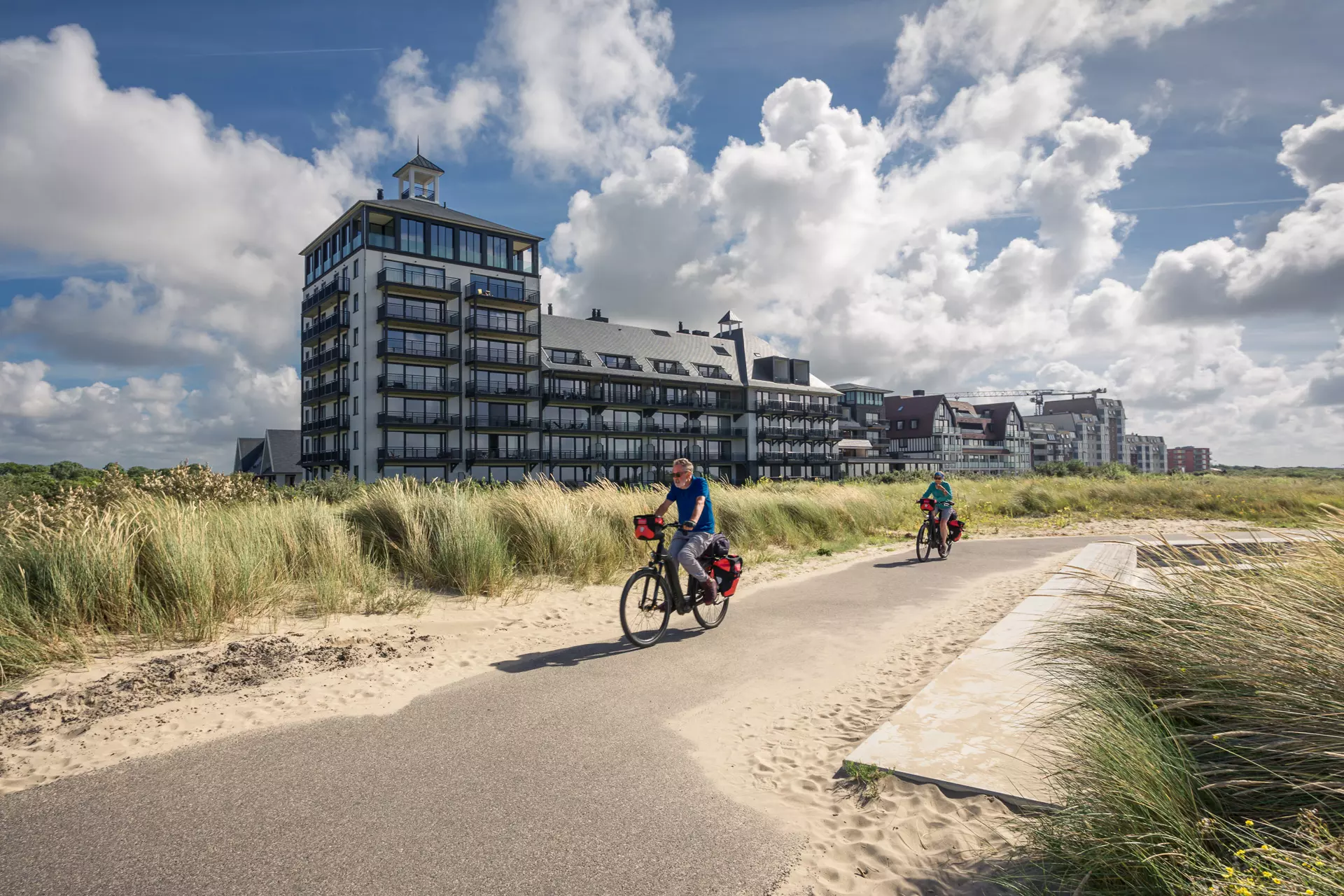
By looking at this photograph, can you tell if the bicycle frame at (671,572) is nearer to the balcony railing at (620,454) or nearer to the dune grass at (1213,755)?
the dune grass at (1213,755)

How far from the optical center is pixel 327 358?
48.5 metres

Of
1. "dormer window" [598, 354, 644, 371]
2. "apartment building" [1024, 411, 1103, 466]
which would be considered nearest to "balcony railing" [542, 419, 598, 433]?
"dormer window" [598, 354, 644, 371]

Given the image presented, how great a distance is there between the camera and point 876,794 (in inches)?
153

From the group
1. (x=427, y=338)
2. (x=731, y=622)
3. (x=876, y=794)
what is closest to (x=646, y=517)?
(x=731, y=622)

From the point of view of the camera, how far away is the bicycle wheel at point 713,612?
26.7 feet

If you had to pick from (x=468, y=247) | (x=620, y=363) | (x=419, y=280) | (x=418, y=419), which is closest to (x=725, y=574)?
(x=418, y=419)

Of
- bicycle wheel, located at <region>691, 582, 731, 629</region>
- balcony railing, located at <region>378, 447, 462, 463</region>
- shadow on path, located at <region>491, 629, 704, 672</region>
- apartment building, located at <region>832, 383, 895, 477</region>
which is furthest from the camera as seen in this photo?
apartment building, located at <region>832, 383, 895, 477</region>

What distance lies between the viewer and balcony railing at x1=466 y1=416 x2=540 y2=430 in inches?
1839

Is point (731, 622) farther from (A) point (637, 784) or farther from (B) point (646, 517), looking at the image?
(A) point (637, 784)

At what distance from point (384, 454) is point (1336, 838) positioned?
45034 millimetres

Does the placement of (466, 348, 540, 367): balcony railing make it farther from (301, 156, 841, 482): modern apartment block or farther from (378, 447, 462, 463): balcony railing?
(378, 447, 462, 463): balcony railing

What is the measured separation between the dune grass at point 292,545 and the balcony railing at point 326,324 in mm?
34458

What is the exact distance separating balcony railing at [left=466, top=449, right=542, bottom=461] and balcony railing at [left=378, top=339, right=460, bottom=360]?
659cm

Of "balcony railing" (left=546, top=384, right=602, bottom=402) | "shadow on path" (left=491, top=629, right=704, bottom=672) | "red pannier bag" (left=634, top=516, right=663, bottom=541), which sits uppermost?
"balcony railing" (left=546, top=384, right=602, bottom=402)
